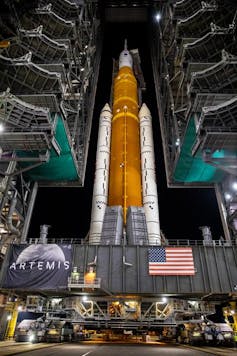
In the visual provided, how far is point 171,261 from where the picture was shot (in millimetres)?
21516

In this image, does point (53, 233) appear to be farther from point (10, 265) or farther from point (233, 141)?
point (233, 141)

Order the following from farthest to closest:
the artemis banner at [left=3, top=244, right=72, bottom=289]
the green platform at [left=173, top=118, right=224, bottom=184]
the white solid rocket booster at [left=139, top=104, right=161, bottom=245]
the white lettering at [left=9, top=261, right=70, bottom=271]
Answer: the green platform at [left=173, top=118, right=224, bottom=184]
the white solid rocket booster at [left=139, top=104, right=161, bottom=245]
the white lettering at [left=9, top=261, right=70, bottom=271]
the artemis banner at [left=3, top=244, right=72, bottom=289]

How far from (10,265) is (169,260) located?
13278 millimetres

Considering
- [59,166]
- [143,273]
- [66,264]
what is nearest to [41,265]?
[66,264]

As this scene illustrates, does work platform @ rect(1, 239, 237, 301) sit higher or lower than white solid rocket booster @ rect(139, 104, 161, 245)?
lower

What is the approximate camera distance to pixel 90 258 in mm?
21984

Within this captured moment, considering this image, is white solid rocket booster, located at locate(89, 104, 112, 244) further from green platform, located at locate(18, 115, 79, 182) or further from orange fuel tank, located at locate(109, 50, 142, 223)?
green platform, located at locate(18, 115, 79, 182)

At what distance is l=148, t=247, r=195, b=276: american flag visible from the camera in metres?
21.1

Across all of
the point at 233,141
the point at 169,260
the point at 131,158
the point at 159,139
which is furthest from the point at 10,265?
the point at 159,139

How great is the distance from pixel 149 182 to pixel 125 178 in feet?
10.3

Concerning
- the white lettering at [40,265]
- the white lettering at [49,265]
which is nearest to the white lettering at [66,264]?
the white lettering at [49,265]

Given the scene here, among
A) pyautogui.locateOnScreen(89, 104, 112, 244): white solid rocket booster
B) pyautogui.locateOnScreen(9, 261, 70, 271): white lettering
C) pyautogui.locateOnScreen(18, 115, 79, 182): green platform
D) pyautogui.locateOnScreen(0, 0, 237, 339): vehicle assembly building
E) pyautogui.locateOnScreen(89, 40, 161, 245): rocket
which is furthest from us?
pyautogui.locateOnScreen(18, 115, 79, 182): green platform

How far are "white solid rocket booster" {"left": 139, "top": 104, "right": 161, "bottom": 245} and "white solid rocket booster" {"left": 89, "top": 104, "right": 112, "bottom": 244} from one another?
451cm

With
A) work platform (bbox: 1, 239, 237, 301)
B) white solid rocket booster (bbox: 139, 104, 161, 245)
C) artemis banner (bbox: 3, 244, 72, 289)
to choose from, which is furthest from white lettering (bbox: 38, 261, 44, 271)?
white solid rocket booster (bbox: 139, 104, 161, 245)
